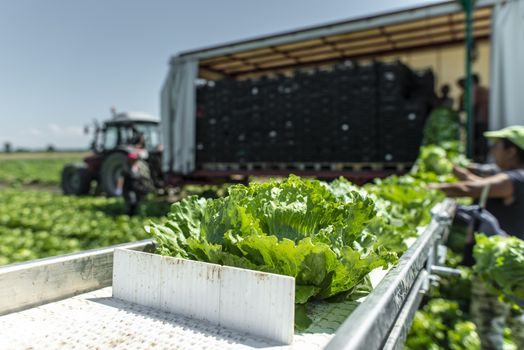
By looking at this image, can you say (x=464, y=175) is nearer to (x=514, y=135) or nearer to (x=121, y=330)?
(x=514, y=135)

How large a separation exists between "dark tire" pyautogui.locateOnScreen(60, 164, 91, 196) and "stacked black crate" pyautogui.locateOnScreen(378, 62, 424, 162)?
10.6 metres

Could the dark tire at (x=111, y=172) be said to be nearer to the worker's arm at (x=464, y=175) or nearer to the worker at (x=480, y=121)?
the worker at (x=480, y=121)

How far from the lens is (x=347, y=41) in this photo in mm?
8914

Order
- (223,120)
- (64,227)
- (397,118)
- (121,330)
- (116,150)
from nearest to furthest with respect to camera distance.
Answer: (121,330) → (397,118) → (64,227) → (223,120) → (116,150)

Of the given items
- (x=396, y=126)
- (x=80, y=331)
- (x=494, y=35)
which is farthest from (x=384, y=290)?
(x=494, y=35)

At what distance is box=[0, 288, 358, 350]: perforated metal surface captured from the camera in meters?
1.23

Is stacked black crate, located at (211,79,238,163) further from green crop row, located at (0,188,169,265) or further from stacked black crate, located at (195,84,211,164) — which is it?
green crop row, located at (0,188,169,265)

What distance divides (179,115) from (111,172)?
4.55 m

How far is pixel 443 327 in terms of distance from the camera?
3.84 meters

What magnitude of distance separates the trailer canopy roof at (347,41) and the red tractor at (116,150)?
309 centimetres

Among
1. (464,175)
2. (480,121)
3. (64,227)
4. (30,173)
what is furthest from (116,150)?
(30,173)

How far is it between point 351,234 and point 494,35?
6.07 metres

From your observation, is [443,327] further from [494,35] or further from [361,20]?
[361,20]

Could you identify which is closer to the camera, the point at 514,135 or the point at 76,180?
the point at 514,135
